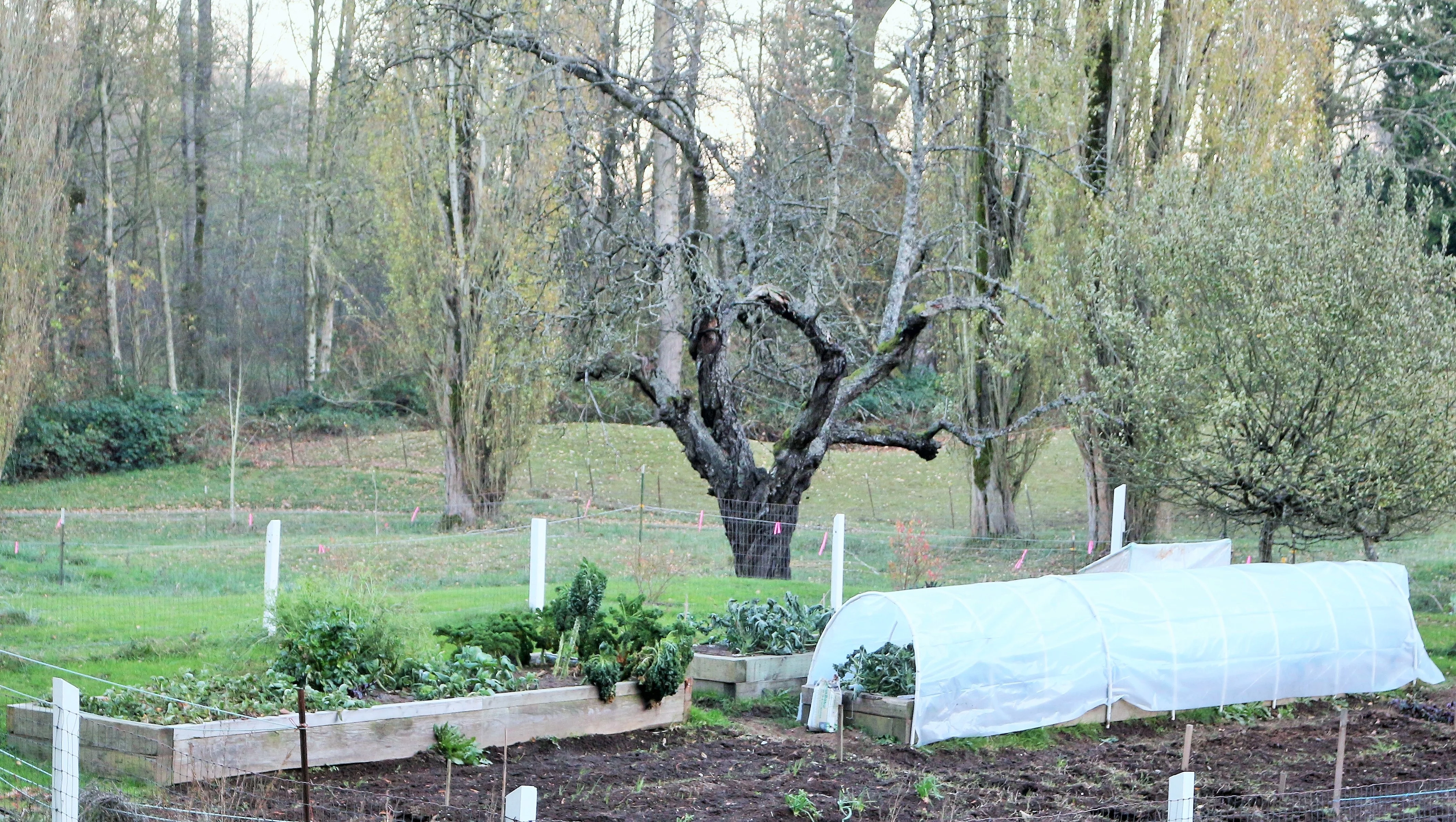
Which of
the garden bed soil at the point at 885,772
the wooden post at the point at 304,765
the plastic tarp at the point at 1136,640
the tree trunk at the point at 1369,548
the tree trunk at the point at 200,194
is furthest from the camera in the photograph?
the tree trunk at the point at 200,194

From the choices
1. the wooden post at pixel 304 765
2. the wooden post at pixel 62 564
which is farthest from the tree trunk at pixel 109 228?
the wooden post at pixel 304 765

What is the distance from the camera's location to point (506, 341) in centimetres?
2017

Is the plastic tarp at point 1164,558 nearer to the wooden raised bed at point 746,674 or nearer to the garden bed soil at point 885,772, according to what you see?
the garden bed soil at point 885,772

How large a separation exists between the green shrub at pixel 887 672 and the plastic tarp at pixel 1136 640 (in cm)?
24

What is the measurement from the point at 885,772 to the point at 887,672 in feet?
4.07

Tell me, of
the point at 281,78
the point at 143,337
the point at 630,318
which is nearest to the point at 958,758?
the point at 630,318

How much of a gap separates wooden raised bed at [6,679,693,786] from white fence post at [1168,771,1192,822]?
3602 mm

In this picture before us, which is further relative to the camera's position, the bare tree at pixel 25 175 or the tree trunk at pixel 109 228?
the tree trunk at pixel 109 228

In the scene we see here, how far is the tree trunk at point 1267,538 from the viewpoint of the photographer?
1228 centimetres

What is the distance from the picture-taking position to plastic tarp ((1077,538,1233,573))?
1157cm

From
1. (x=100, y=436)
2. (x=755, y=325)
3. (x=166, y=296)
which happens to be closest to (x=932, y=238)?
(x=755, y=325)

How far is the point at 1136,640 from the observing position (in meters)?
9.64

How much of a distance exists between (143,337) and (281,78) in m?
10.3

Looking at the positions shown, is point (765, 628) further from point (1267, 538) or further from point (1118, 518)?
point (1267, 538)
